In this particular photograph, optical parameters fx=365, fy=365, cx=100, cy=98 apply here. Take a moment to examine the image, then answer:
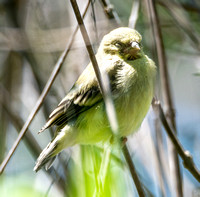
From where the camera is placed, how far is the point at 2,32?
3.54 metres

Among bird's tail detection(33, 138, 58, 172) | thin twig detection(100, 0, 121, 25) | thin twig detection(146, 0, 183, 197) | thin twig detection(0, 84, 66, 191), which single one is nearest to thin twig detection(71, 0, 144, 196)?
thin twig detection(146, 0, 183, 197)

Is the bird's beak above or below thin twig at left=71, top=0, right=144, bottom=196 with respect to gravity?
below

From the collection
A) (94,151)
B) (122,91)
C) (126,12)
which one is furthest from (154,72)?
(126,12)

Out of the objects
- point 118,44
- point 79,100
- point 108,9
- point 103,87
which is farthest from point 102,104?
point 103,87

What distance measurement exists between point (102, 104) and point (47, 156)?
560mm

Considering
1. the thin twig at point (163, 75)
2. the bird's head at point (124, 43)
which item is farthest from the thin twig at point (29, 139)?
the bird's head at point (124, 43)

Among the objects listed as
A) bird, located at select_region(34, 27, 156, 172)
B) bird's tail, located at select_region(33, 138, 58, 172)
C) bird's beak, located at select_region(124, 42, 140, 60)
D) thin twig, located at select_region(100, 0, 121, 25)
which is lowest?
bird's tail, located at select_region(33, 138, 58, 172)

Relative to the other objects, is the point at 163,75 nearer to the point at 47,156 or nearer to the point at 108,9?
the point at 108,9

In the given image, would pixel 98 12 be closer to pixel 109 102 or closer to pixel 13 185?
pixel 109 102

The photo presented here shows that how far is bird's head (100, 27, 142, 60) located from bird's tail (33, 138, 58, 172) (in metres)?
0.89

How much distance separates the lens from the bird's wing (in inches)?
107

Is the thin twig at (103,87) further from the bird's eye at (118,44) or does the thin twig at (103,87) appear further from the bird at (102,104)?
the bird's eye at (118,44)

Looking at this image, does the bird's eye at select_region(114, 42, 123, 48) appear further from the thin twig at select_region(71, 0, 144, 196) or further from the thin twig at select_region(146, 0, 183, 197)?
the thin twig at select_region(71, 0, 144, 196)

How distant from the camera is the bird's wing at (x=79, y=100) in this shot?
2.72 m
